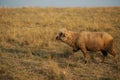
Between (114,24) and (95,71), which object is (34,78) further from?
(114,24)

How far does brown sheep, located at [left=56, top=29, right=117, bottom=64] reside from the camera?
9203mm

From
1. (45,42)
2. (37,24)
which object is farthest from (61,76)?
(37,24)

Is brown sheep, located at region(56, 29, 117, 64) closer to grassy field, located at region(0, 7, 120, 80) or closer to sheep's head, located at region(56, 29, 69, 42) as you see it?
sheep's head, located at region(56, 29, 69, 42)

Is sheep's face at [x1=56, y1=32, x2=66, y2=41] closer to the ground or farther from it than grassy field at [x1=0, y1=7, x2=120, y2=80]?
farther from it

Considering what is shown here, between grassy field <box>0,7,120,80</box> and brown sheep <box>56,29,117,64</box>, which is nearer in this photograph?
grassy field <box>0,7,120,80</box>

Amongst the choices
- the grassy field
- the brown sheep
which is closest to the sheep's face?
the brown sheep

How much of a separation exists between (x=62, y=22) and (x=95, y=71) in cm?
1063

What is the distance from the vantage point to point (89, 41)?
9.31m

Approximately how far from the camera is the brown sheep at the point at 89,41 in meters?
9.20

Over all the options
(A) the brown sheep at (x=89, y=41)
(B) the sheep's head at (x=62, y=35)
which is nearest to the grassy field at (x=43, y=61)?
(A) the brown sheep at (x=89, y=41)

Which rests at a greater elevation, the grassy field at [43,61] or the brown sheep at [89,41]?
the brown sheep at [89,41]

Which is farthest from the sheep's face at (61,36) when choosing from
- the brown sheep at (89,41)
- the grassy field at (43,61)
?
the grassy field at (43,61)

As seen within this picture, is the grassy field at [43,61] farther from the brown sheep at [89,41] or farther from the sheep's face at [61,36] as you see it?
the sheep's face at [61,36]

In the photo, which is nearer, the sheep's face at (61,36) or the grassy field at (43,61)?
the grassy field at (43,61)
